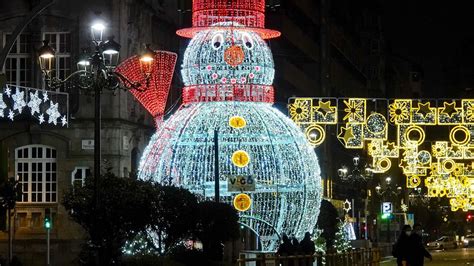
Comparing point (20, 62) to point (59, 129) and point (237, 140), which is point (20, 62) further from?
point (237, 140)

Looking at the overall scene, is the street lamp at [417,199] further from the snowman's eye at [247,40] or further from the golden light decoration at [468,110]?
the snowman's eye at [247,40]

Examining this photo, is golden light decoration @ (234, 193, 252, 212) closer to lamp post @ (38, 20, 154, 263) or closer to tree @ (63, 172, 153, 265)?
tree @ (63, 172, 153, 265)

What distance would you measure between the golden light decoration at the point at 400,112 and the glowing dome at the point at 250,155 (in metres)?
9.74

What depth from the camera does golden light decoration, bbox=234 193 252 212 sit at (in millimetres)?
38812

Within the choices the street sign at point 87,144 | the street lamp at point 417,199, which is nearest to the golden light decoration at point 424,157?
the street sign at point 87,144

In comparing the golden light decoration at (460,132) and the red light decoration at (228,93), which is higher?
the red light decoration at (228,93)

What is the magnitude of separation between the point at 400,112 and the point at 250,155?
39.4 feet

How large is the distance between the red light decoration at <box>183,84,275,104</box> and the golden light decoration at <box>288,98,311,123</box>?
8.73 m

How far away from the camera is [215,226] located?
113ft

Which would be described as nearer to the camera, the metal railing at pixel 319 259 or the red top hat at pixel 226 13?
the metal railing at pixel 319 259

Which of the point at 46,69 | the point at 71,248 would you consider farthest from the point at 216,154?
the point at 71,248

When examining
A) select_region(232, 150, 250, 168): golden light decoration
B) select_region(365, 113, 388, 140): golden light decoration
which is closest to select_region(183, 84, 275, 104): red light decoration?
select_region(232, 150, 250, 168): golden light decoration

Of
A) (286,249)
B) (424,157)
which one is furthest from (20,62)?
(424,157)

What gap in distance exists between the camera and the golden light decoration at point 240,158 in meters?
37.8
